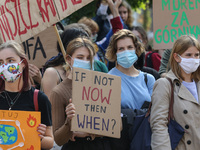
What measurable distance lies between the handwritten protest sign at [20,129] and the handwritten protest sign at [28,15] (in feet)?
6.16

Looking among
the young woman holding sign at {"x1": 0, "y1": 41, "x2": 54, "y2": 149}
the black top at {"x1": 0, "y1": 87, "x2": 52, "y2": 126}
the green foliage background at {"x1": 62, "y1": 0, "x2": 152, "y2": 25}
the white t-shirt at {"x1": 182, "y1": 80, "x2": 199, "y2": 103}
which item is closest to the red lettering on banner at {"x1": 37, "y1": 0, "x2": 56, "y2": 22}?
the young woman holding sign at {"x1": 0, "y1": 41, "x2": 54, "y2": 149}

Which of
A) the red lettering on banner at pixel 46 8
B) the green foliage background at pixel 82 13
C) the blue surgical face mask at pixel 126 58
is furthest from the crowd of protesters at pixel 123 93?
the green foliage background at pixel 82 13

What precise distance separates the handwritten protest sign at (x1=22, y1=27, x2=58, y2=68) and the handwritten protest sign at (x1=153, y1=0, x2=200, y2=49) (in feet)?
5.00

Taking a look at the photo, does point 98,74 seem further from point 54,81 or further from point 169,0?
point 169,0

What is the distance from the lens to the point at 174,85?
393 cm

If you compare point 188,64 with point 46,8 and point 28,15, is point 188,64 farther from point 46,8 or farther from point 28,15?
→ point 28,15

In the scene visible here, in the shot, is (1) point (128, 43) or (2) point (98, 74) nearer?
(2) point (98, 74)

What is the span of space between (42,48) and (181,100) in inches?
106

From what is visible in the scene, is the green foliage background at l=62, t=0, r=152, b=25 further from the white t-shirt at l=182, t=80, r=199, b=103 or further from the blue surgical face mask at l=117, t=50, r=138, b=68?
the white t-shirt at l=182, t=80, r=199, b=103

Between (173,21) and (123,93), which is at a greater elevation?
(173,21)

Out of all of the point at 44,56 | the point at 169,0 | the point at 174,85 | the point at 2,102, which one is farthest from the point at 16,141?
the point at 169,0

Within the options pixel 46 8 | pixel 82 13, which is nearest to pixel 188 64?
pixel 46 8

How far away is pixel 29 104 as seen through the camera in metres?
3.52

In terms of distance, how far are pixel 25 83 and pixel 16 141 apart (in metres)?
0.53
